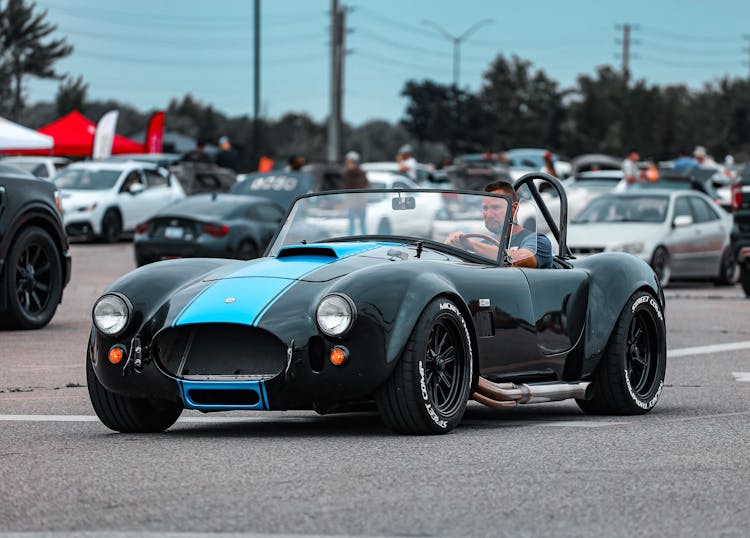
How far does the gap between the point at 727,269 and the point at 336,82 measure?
88.0 feet

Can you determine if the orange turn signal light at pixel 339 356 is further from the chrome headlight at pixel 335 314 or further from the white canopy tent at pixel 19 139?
the white canopy tent at pixel 19 139

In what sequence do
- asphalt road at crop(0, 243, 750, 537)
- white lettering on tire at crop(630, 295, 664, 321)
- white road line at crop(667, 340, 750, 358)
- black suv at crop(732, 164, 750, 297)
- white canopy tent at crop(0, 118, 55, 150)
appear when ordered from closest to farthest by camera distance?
asphalt road at crop(0, 243, 750, 537)
white lettering on tire at crop(630, 295, 664, 321)
white road line at crop(667, 340, 750, 358)
black suv at crop(732, 164, 750, 297)
white canopy tent at crop(0, 118, 55, 150)

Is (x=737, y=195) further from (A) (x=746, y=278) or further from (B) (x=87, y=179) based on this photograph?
(B) (x=87, y=179)

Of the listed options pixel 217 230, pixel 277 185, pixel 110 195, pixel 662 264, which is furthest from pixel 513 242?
pixel 110 195

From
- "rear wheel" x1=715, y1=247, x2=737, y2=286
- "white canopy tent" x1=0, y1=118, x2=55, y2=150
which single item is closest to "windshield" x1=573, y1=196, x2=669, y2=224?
"rear wheel" x1=715, y1=247, x2=737, y2=286

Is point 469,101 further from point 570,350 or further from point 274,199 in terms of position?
point 570,350

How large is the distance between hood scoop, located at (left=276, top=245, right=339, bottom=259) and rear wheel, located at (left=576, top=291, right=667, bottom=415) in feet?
5.93

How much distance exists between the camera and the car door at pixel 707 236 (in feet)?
81.9

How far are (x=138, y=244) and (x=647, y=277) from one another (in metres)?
17.1

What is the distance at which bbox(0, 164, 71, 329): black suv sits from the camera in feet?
48.5

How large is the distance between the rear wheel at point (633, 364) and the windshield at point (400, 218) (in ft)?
3.02

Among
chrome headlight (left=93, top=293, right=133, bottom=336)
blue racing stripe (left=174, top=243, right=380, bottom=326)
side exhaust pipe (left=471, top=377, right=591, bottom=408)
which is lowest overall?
side exhaust pipe (left=471, top=377, right=591, bottom=408)

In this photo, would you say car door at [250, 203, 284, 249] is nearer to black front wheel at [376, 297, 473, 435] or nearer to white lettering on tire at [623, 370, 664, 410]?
white lettering on tire at [623, 370, 664, 410]

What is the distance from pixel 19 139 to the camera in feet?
94.0
